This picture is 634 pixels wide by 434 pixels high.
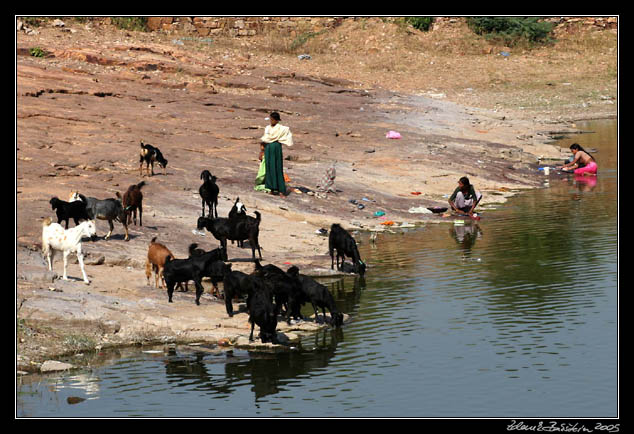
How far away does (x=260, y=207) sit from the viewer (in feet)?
69.1

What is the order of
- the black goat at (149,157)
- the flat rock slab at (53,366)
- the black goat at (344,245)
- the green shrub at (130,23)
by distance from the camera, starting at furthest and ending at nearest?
the green shrub at (130,23) → the black goat at (149,157) → the black goat at (344,245) → the flat rock slab at (53,366)

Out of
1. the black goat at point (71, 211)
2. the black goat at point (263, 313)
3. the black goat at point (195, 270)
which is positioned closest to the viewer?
the black goat at point (263, 313)

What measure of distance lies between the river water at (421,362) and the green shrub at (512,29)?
3347 cm

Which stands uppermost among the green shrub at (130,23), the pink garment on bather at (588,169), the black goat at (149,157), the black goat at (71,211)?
the green shrub at (130,23)

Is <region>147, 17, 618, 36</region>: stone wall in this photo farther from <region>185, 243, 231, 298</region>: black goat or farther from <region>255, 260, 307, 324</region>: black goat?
<region>255, 260, 307, 324</region>: black goat

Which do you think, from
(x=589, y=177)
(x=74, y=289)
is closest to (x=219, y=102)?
(x=589, y=177)

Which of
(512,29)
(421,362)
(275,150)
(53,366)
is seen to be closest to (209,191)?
(275,150)

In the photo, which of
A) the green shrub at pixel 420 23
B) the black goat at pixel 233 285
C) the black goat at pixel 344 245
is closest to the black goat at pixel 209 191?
the black goat at pixel 344 245

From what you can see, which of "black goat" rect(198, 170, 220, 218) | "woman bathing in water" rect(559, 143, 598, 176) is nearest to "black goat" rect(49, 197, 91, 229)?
"black goat" rect(198, 170, 220, 218)

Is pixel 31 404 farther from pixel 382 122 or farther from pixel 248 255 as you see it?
pixel 382 122

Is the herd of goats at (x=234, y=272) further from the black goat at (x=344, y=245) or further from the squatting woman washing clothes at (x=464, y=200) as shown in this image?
the squatting woman washing clothes at (x=464, y=200)

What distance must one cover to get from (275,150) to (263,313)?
9376mm

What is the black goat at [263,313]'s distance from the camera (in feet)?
40.7

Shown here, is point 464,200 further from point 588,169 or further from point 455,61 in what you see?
point 455,61
